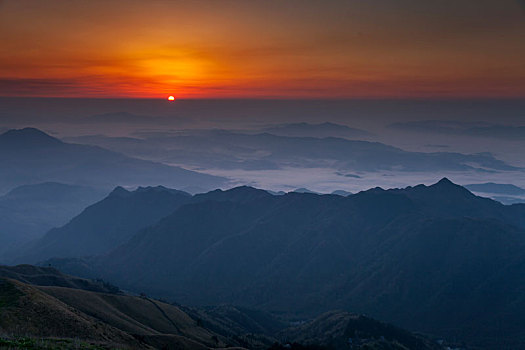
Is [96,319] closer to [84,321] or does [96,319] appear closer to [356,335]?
[84,321]

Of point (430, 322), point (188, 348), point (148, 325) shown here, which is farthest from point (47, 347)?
point (430, 322)

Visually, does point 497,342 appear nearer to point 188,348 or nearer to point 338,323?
point 338,323

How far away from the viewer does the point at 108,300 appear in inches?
3959

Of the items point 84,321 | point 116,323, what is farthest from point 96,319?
point 84,321

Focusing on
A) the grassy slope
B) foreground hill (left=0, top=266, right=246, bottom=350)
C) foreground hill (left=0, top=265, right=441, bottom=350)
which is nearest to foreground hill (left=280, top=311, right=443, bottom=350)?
foreground hill (left=0, top=265, right=441, bottom=350)

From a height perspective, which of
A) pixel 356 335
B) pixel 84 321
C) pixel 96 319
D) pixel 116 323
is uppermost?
pixel 84 321

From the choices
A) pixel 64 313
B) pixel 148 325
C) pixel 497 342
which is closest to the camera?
pixel 64 313

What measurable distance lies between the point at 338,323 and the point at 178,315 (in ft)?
151

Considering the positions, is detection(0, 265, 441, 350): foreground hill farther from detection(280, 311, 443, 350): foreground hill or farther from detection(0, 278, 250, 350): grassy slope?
detection(280, 311, 443, 350): foreground hill

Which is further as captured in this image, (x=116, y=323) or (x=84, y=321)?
(x=116, y=323)

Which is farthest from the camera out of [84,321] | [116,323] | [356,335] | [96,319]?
[356,335]

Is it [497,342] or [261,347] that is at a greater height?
[261,347]

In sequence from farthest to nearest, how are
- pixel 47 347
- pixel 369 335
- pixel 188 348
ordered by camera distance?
pixel 369 335 → pixel 188 348 → pixel 47 347

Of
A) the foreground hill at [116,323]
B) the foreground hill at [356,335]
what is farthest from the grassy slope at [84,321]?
the foreground hill at [356,335]
